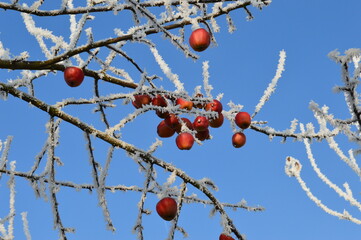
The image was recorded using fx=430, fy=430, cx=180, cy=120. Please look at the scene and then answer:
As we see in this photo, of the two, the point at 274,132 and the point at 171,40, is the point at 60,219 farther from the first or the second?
the point at 274,132

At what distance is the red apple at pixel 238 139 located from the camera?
3.55 metres

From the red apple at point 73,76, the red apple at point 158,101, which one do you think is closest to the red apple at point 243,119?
the red apple at point 158,101

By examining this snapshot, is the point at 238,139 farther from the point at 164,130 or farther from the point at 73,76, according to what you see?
the point at 73,76

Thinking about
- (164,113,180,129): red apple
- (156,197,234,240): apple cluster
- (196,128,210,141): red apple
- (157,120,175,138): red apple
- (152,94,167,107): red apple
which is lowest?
(156,197,234,240): apple cluster

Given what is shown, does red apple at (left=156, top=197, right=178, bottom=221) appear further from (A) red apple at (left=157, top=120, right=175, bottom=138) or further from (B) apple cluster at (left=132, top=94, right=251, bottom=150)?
(A) red apple at (left=157, top=120, right=175, bottom=138)

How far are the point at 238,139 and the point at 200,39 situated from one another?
1.30 m

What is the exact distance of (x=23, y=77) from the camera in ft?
10.4

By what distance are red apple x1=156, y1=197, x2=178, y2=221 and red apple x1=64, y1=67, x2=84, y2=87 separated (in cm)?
95

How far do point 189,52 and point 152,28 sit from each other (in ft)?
0.80

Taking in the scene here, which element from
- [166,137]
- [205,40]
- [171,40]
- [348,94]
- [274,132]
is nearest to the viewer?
[348,94]

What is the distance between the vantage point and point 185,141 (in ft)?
8.84

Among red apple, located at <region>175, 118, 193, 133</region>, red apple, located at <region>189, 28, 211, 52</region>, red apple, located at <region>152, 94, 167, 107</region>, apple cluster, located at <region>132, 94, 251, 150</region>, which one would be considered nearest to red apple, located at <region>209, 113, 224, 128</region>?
apple cluster, located at <region>132, 94, 251, 150</region>

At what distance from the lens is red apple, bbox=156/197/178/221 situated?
2367mm

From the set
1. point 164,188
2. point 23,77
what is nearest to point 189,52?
point 164,188
